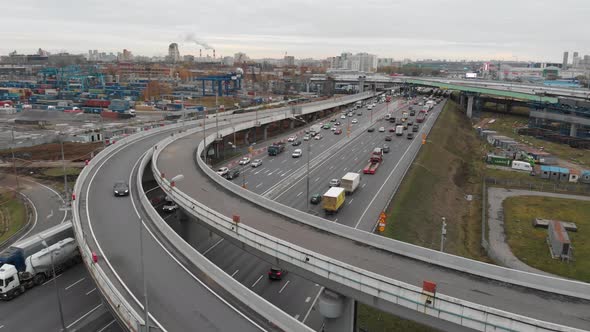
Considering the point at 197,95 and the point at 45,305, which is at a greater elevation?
the point at 197,95

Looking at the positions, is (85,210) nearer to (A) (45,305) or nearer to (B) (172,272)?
(A) (45,305)

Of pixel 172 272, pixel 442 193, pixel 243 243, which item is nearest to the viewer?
pixel 172 272

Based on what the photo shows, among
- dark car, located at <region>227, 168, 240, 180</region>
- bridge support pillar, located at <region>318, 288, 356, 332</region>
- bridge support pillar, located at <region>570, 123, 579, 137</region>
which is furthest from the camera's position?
bridge support pillar, located at <region>570, 123, 579, 137</region>

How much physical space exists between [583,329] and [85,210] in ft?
100

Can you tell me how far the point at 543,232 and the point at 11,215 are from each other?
56338mm

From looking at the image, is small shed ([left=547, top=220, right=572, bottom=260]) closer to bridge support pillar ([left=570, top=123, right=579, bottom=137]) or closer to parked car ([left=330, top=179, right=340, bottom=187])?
parked car ([left=330, top=179, right=340, bottom=187])

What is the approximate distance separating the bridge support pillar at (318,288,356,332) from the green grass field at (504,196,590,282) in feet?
76.7

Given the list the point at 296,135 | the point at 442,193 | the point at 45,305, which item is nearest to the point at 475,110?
the point at 296,135

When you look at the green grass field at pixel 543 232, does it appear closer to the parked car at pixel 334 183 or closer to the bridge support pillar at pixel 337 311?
the parked car at pixel 334 183

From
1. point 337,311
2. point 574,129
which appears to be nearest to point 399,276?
point 337,311

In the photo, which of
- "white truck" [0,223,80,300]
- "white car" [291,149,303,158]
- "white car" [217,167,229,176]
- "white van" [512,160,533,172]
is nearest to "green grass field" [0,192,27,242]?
"white truck" [0,223,80,300]

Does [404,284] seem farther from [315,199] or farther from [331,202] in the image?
[315,199]

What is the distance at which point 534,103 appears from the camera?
110 meters

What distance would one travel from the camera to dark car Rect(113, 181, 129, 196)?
3381cm
